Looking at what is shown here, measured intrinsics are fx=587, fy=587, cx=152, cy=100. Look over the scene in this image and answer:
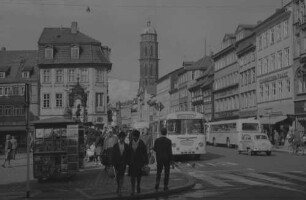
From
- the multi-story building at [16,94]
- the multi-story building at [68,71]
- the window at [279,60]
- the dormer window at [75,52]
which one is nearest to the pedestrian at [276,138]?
the window at [279,60]

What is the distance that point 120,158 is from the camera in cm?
1606

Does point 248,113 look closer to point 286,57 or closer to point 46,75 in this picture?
point 286,57

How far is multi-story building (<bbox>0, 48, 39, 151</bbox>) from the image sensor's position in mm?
85000

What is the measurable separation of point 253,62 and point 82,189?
60.8 metres

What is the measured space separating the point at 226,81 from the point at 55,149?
72.2 m

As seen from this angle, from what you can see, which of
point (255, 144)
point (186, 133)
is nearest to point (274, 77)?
point (255, 144)

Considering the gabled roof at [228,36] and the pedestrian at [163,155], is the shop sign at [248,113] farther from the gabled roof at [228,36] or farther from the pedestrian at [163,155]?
the pedestrian at [163,155]

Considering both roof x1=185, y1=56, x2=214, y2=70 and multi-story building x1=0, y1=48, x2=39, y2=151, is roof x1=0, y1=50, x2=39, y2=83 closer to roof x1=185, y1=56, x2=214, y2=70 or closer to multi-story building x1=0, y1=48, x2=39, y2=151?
multi-story building x1=0, y1=48, x2=39, y2=151

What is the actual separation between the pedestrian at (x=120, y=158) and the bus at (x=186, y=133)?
55.4ft

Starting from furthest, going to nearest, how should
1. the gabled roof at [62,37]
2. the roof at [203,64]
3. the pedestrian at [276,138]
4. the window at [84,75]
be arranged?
the roof at [203,64] < the gabled roof at [62,37] < the window at [84,75] < the pedestrian at [276,138]

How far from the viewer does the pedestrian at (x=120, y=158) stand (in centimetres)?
1598

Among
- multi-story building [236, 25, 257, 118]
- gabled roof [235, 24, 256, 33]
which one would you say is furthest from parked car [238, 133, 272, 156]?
gabled roof [235, 24, 256, 33]

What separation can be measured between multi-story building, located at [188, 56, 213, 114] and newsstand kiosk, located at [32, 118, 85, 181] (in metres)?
90.1

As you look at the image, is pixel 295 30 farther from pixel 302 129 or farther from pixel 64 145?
pixel 64 145
